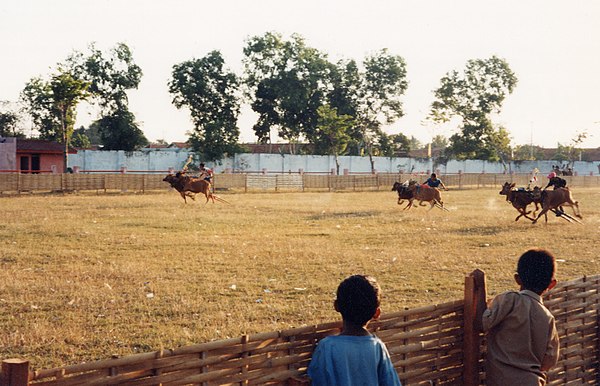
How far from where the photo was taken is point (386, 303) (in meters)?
9.01

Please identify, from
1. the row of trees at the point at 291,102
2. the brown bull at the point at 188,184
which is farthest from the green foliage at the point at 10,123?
the brown bull at the point at 188,184

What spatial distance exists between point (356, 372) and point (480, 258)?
1036 centimetres

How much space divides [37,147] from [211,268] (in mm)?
43719

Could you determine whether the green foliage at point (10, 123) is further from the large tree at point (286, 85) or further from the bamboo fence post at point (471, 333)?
the bamboo fence post at point (471, 333)

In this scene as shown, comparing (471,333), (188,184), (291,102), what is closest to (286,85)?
(291,102)

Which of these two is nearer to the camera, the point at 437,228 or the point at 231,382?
the point at 231,382

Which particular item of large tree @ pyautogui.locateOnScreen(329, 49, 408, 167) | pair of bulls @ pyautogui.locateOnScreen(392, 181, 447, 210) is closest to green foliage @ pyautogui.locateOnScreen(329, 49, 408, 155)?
large tree @ pyautogui.locateOnScreen(329, 49, 408, 167)

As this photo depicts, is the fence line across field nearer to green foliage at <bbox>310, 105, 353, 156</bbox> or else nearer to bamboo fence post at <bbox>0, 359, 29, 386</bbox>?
green foliage at <bbox>310, 105, 353, 156</bbox>

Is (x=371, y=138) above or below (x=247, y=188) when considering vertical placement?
above

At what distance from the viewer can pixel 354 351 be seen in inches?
142

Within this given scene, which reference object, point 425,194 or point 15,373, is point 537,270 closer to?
point 15,373

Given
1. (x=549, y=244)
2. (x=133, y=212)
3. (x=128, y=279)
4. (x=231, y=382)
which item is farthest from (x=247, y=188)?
(x=231, y=382)

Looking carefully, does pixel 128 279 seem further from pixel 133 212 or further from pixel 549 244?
pixel 133 212

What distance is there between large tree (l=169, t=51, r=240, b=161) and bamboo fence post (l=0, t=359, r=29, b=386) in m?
56.2
